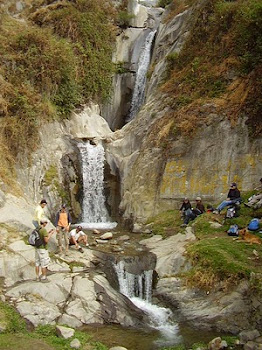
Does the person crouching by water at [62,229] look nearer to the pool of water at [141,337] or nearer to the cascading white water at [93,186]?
the pool of water at [141,337]

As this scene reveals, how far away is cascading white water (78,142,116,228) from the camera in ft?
62.8

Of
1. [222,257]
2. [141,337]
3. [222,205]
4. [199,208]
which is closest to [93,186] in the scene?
[199,208]

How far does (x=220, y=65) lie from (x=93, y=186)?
8984mm

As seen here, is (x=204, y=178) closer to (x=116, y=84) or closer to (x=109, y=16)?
(x=116, y=84)

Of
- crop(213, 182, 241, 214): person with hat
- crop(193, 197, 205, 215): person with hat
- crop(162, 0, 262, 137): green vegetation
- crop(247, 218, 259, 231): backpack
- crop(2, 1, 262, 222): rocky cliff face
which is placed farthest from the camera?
crop(162, 0, 262, 137): green vegetation

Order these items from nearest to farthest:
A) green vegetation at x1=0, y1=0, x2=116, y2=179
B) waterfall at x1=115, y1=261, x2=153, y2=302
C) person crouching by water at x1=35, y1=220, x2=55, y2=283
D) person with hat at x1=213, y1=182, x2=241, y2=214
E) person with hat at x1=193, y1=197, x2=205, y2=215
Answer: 1. person crouching by water at x1=35, y1=220, x2=55, y2=283
2. waterfall at x1=115, y1=261, x2=153, y2=302
3. person with hat at x1=213, y1=182, x2=241, y2=214
4. person with hat at x1=193, y1=197, x2=205, y2=215
5. green vegetation at x1=0, y1=0, x2=116, y2=179

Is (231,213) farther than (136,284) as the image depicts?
Yes

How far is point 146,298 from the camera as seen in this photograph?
11.9 meters

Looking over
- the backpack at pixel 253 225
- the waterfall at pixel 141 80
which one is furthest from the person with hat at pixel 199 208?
the waterfall at pixel 141 80

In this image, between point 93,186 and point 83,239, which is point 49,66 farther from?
point 83,239

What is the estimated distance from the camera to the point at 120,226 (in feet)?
59.6

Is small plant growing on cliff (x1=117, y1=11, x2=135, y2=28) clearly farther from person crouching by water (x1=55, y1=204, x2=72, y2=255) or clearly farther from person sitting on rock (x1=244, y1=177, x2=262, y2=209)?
person crouching by water (x1=55, y1=204, x2=72, y2=255)

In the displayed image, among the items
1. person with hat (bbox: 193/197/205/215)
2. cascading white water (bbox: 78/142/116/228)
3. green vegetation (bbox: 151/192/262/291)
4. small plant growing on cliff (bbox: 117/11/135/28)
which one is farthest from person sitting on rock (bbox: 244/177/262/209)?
small plant growing on cliff (bbox: 117/11/135/28)

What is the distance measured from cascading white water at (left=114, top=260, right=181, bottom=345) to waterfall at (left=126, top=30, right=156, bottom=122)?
47.0 ft
